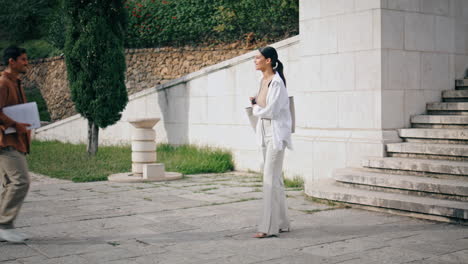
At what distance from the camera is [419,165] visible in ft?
24.7

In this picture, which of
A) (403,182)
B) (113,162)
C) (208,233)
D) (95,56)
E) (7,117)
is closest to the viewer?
(7,117)

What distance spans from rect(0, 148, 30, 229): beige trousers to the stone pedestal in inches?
187

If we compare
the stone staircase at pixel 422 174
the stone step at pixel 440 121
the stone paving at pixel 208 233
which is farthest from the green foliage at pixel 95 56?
the stone step at pixel 440 121

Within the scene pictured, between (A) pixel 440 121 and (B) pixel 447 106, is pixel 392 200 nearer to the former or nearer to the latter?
(A) pixel 440 121

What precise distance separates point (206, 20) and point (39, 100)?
8.84m

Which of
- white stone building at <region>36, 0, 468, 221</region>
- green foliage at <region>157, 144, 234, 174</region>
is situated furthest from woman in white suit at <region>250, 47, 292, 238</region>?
green foliage at <region>157, 144, 234, 174</region>

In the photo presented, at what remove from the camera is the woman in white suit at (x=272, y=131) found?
5.84 metres

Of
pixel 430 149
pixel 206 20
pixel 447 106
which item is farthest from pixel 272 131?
pixel 206 20

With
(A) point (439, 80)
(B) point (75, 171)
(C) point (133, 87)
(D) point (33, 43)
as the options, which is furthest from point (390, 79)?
(D) point (33, 43)

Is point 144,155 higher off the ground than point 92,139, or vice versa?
point 92,139

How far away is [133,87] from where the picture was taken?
19.7 meters

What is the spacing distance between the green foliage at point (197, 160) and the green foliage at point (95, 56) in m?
2.12

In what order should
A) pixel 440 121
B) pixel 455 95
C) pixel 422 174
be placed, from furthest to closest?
pixel 455 95 → pixel 440 121 → pixel 422 174

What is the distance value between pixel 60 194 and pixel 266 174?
445cm
